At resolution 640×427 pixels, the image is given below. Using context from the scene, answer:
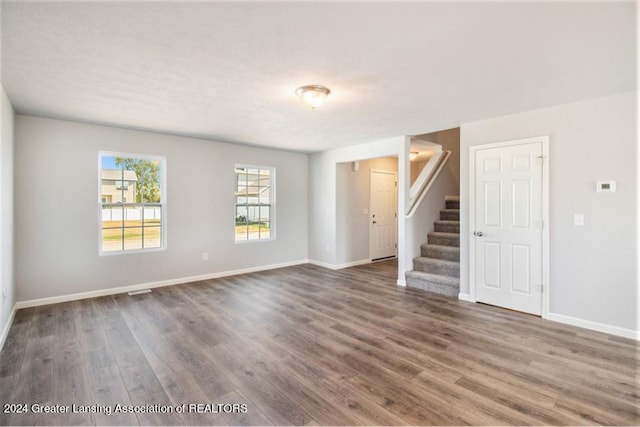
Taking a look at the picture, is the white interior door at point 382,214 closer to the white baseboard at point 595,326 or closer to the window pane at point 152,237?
the white baseboard at point 595,326

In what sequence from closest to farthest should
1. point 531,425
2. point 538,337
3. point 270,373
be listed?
point 531,425, point 270,373, point 538,337

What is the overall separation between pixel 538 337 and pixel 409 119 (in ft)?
9.62

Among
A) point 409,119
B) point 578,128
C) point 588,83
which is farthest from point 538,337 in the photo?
point 409,119

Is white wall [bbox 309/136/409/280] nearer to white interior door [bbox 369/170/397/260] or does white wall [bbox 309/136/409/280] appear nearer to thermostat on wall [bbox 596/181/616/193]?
white interior door [bbox 369/170/397/260]

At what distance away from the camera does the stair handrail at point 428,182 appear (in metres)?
5.31

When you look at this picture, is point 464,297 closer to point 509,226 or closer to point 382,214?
point 509,226

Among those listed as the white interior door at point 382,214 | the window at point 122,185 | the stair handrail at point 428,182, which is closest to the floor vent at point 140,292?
the window at point 122,185

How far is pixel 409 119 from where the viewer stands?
13.7ft

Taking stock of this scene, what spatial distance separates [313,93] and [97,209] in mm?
3700

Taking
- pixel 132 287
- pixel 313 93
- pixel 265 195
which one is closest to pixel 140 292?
pixel 132 287

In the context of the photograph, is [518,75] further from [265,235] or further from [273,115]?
[265,235]

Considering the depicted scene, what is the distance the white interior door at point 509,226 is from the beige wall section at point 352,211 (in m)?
2.81

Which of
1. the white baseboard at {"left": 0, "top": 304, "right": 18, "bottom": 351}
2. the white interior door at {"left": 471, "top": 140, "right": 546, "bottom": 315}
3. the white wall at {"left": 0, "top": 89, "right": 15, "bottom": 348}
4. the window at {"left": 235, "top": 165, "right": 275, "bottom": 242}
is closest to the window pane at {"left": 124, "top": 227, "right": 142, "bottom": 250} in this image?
the white wall at {"left": 0, "top": 89, "right": 15, "bottom": 348}

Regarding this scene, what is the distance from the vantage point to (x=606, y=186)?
128 inches
